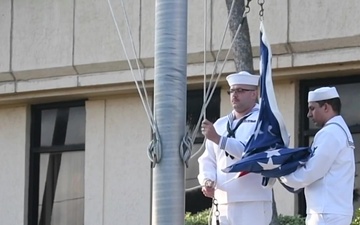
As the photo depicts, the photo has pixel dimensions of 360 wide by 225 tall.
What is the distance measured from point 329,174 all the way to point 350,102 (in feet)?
21.3

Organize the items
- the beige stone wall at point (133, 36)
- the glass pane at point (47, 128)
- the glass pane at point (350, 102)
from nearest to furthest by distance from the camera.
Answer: the beige stone wall at point (133, 36) → the glass pane at point (350, 102) → the glass pane at point (47, 128)

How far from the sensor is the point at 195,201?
49.8 ft

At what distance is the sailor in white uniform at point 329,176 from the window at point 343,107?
6.13 metres

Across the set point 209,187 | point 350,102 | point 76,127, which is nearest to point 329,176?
point 209,187

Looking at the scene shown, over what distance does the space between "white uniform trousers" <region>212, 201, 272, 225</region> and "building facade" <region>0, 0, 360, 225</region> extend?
549cm

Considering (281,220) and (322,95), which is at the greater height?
(322,95)

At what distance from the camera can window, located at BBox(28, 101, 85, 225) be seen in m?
16.8

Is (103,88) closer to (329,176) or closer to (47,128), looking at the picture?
(47,128)

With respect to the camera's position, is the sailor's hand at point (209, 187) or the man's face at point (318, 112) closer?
the man's face at point (318, 112)

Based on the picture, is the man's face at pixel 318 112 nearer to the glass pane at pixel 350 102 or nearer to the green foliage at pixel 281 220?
the green foliage at pixel 281 220

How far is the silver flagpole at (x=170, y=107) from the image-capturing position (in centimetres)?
755

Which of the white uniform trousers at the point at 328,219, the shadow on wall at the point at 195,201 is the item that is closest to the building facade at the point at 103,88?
the shadow on wall at the point at 195,201

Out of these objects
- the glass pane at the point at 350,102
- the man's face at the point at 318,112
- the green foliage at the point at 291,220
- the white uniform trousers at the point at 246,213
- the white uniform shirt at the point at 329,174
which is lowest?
the white uniform trousers at the point at 246,213

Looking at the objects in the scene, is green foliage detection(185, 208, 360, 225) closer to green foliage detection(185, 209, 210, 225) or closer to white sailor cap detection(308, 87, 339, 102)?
green foliage detection(185, 209, 210, 225)
